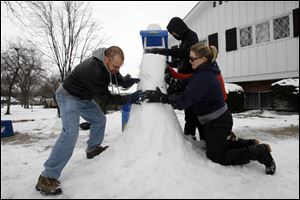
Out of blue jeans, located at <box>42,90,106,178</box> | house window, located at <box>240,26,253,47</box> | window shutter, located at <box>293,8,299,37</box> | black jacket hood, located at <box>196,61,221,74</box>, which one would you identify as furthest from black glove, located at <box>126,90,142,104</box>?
house window, located at <box>240,26,253,47</box>

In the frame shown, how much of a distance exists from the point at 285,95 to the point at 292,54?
90.5 inches

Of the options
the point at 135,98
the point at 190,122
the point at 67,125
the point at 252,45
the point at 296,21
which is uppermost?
the point at 296,21

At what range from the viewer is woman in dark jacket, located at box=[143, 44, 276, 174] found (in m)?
2.86

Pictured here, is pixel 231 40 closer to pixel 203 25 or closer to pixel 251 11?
pixel 251 11

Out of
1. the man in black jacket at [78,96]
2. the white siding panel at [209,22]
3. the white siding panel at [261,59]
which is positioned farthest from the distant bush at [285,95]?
the man in black jacket at [78,96]

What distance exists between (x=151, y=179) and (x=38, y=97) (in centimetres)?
5739

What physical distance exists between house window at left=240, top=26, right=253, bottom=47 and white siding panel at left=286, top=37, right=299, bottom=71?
186 cm

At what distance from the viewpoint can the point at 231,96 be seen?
9742 millimetres

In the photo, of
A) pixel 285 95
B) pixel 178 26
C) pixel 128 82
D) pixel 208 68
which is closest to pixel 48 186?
pixel 128 82

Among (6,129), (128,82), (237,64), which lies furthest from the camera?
(237,64)

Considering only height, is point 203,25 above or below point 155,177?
above

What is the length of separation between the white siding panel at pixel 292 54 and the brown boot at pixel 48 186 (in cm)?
981

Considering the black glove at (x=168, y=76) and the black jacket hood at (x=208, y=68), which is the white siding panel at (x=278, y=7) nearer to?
the black glove at (x=168, y=76)

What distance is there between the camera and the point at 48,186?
2414 millimetres
